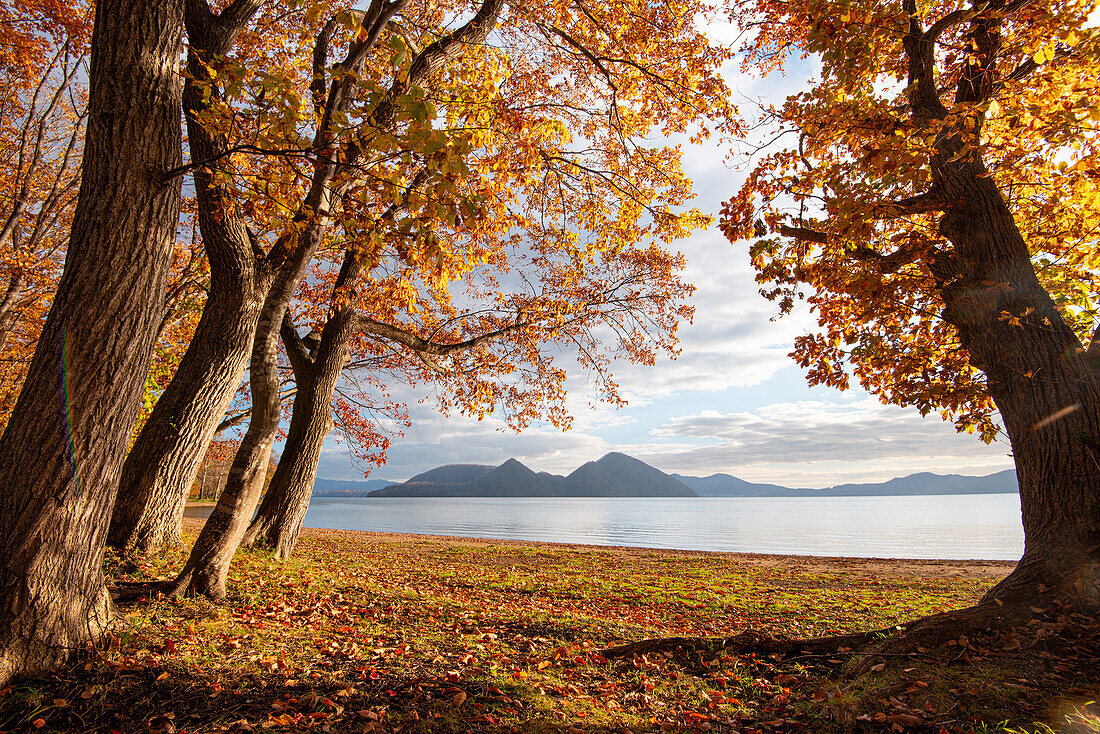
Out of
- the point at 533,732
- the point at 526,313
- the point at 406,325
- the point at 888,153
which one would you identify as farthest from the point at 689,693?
the point at 406,325

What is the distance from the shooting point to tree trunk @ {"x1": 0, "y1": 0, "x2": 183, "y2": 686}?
3303 millimetres

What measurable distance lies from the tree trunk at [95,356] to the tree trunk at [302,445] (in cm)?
461

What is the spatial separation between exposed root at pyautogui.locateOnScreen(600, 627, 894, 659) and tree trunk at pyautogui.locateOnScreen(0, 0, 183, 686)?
14.3 feet

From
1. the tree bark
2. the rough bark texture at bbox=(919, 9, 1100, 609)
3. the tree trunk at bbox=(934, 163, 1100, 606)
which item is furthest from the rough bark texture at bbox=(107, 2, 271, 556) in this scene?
the tree trunk at bbox=(934, 163, 1100, 606)

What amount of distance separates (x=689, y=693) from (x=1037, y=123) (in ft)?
21.1

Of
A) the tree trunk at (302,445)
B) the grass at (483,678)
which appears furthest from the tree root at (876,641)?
the tree trunk at (302,445)

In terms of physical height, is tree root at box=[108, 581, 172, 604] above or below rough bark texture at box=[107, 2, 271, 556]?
below

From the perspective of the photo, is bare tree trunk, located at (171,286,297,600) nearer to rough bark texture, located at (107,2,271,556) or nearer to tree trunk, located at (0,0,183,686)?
rough bark texture, located at (107,2,271,556)

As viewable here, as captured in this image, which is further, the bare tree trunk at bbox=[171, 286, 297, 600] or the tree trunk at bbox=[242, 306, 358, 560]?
the tree trunk at bbox=[242, 306, 358, 560]

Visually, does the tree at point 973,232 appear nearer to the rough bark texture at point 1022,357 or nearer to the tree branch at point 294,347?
the rough bark texture at point 1022,357

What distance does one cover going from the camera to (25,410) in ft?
11.0

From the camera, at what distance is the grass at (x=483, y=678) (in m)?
3.09

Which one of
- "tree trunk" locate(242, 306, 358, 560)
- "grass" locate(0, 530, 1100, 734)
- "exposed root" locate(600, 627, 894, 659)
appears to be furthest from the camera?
"tree trunk" locate(242, 306, 358, 560)

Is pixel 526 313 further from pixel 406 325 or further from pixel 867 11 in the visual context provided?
pixel 867 11
